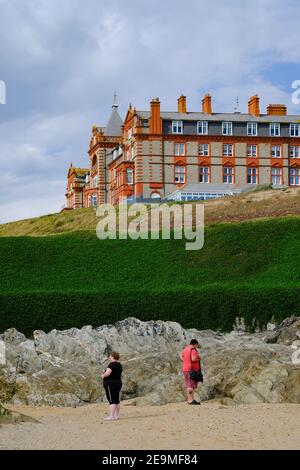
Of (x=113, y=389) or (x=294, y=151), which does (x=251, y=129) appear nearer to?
(x=294, y=151)

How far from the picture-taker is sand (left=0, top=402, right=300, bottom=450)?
18766 millimetres

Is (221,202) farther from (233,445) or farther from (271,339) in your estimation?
(233,445)

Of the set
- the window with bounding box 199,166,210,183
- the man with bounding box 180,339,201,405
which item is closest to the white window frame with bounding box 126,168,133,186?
the window with bounding box 199,166,210,183

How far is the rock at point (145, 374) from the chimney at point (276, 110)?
222 feet

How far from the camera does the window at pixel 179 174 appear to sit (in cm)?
9331

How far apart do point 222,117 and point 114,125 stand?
2003cm

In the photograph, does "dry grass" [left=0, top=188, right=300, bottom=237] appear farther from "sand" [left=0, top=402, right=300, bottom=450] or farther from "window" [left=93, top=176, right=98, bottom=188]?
"sand" [left=0, top=402, right=300, bottom=450]

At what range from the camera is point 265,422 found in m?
21.8

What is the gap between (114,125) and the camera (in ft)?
365

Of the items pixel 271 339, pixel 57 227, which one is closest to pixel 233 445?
pixel 271 339

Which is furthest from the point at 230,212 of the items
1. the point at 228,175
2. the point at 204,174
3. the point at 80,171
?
the point at 80,171

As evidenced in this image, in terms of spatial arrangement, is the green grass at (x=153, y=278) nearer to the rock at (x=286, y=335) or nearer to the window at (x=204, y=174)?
the rock at (x=286, y=335)

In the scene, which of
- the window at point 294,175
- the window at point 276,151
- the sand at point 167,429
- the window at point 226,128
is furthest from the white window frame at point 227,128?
the sand at point 167,429
